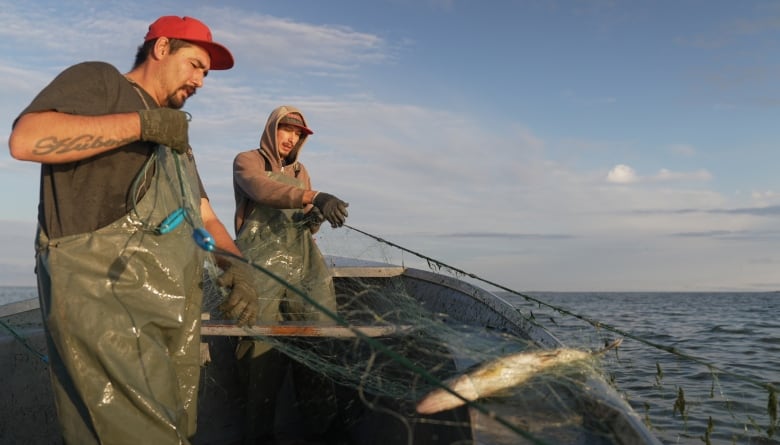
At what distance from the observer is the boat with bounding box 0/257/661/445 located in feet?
8.11

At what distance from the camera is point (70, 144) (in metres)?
2.17

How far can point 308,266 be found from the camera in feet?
16.5

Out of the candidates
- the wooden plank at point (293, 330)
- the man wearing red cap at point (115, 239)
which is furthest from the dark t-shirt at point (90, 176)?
the wooden plank at point (293, 330)

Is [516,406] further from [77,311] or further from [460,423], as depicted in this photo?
[77,311]

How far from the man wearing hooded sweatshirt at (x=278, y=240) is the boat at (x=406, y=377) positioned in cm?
28

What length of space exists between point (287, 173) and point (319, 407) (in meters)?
2.06

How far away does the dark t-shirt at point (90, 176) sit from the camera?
230cm

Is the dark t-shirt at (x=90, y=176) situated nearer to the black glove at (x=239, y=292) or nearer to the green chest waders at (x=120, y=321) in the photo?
the green chest waders at (x=120, y=321)

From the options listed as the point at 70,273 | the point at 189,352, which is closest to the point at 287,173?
the point at 189,352

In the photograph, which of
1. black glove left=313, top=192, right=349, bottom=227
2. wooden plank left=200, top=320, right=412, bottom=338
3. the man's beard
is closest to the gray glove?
black glove left=313, top=192, right=349, bottom=227

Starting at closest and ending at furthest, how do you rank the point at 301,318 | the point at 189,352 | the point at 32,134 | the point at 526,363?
the point at 32,134 → the point at 526,363 → the point at 189,352 → the point at 301,318

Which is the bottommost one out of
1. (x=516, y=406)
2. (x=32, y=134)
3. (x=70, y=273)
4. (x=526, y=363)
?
(x=516, y=406)

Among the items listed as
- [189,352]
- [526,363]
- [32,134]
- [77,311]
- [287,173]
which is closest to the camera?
[32,134]

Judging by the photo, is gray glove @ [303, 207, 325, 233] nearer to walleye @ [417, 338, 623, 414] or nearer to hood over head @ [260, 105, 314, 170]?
hood over head @ [260, 105, 314, 170]
